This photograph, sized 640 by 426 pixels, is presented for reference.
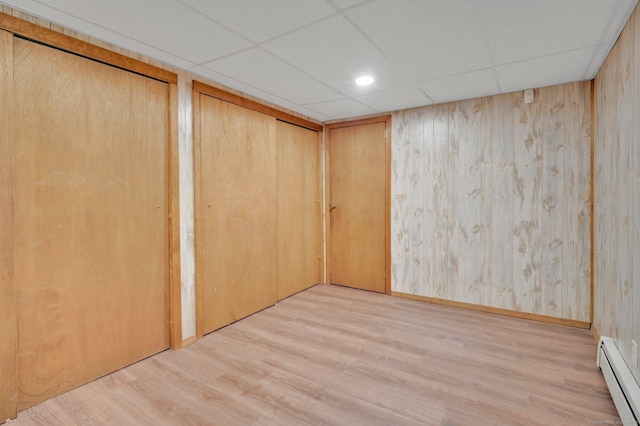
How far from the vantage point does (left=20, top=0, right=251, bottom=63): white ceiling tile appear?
1749mm

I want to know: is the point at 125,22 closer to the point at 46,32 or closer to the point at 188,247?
the point at 46,32

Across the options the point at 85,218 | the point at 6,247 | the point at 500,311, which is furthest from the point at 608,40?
the point at 6,247

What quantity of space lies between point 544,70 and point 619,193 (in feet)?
3.91

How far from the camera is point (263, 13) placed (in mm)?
1829

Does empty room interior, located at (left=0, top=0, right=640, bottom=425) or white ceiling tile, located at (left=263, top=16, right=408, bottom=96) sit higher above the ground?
white ceiling tile, located at (left=263, top=16, right=408, bottom=96)

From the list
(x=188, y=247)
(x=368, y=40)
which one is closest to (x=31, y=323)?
(x=188, y=247)

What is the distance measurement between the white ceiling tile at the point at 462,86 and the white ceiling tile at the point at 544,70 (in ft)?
0.33

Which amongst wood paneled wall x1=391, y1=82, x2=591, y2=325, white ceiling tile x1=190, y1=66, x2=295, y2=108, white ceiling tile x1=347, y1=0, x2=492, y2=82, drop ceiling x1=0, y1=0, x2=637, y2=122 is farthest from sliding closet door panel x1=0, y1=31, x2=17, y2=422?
wood paneled wall x1=391, y1=82, x2=591, y2=325

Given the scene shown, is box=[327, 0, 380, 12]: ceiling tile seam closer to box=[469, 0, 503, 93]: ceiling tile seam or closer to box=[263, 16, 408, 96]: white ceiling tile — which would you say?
box=[263, 16, 408, 96]: white ceiling tile

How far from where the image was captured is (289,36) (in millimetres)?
2100

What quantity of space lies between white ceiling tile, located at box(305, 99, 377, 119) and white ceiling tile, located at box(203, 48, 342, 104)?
213mm

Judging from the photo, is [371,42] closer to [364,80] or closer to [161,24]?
[364,80]

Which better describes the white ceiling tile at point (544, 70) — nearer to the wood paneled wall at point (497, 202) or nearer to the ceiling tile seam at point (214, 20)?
the wood paneled wall at point (497, 202)

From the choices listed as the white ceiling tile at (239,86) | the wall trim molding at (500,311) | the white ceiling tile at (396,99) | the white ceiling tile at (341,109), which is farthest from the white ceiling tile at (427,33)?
the wall trim molding at (500,311)
